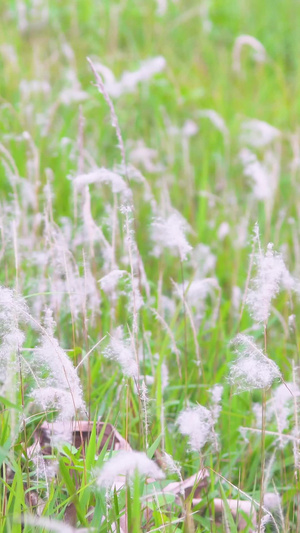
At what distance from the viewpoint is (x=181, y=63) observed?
402cm

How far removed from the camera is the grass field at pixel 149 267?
4.12 ft

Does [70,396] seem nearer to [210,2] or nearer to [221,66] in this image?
[221,66]

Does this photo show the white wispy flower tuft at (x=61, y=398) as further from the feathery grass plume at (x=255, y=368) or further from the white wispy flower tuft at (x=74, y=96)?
the white wispy flower tuft at (x=74, y=96)

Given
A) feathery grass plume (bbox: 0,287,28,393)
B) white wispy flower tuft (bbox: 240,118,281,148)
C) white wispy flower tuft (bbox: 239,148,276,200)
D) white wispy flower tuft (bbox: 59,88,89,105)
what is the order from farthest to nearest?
white wispy flower tuft (bbox: 240,118,281,148), white wispy flower tuft (bbox: 59,88,89,105), white wispy flower tuft (bbox: 239,148,276,200), feathery grass plume (bbox: 0,287,28,393)

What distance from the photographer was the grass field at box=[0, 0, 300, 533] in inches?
49.4

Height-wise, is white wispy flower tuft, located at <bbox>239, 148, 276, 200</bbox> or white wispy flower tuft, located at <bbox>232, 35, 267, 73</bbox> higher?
white wispy flower tuft, located at <bbox>232, 35, 267, 73</bbox>

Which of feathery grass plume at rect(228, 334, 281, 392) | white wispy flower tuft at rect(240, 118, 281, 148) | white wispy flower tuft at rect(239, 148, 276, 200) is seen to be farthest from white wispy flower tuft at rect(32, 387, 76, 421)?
white wispy flower tuft at rect(240, 118, 281, 148)

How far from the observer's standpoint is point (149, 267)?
241cm

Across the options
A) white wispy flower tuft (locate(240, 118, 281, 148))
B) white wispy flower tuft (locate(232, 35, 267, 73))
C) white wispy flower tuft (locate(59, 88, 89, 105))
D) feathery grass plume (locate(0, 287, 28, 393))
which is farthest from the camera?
white wispy flower tuft (locate(240, 118, 281, 148))

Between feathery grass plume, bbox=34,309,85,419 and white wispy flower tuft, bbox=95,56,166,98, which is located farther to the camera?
white wispy flower tuft, bbox=95,56,166,98

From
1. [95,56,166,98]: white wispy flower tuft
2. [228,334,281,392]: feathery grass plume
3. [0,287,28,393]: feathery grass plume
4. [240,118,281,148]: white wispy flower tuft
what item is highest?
[95,56,166,98]: white wispy flower tuft

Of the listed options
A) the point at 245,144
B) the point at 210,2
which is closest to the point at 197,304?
the point at 245,144

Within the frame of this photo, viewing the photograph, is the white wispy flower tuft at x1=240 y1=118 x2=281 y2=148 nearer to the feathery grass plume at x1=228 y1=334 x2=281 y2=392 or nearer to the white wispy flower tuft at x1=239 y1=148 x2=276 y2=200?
the white wispy flower tuft at x1=239 y1=148 x2=276 y2=200

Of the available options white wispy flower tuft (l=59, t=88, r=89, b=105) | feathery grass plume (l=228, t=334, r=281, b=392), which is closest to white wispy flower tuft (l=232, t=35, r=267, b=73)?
white wispy flower tuft (l=59, t=88, r=89, b=105)
